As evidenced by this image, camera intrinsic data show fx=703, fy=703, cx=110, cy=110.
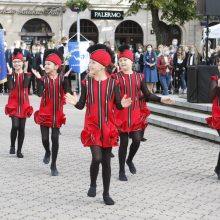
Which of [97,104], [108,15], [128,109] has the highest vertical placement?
[108,15]

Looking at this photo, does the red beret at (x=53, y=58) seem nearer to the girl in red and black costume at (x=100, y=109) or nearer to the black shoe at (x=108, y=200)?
the girl in red and black costume at (x=100, y=109)

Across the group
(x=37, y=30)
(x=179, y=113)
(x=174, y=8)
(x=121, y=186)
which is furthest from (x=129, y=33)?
(x=121, y=186)

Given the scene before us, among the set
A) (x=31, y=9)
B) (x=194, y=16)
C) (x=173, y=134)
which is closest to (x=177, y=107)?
(x=173, y=134)

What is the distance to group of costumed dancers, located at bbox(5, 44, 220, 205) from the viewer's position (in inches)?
326

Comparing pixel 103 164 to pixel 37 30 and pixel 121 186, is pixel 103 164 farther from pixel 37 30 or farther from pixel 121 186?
pixel 37 30

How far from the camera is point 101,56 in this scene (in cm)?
818

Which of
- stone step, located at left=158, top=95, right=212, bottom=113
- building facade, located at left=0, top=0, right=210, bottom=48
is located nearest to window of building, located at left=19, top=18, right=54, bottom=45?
building facade, located at left=0, top=0, right=210, bottom=48

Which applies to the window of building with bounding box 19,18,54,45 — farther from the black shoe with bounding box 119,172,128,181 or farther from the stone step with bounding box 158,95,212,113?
the black shoe with bounding box 119,172,128,181

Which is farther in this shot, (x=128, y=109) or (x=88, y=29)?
(x=88, y=29)

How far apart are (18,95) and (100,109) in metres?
4.11

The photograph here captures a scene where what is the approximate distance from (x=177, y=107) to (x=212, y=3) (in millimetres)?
2696

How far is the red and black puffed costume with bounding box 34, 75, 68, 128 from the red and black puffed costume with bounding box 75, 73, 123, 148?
2.13 m

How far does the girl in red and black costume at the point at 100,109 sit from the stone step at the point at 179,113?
697 centimetres

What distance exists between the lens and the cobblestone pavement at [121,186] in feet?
25.6
